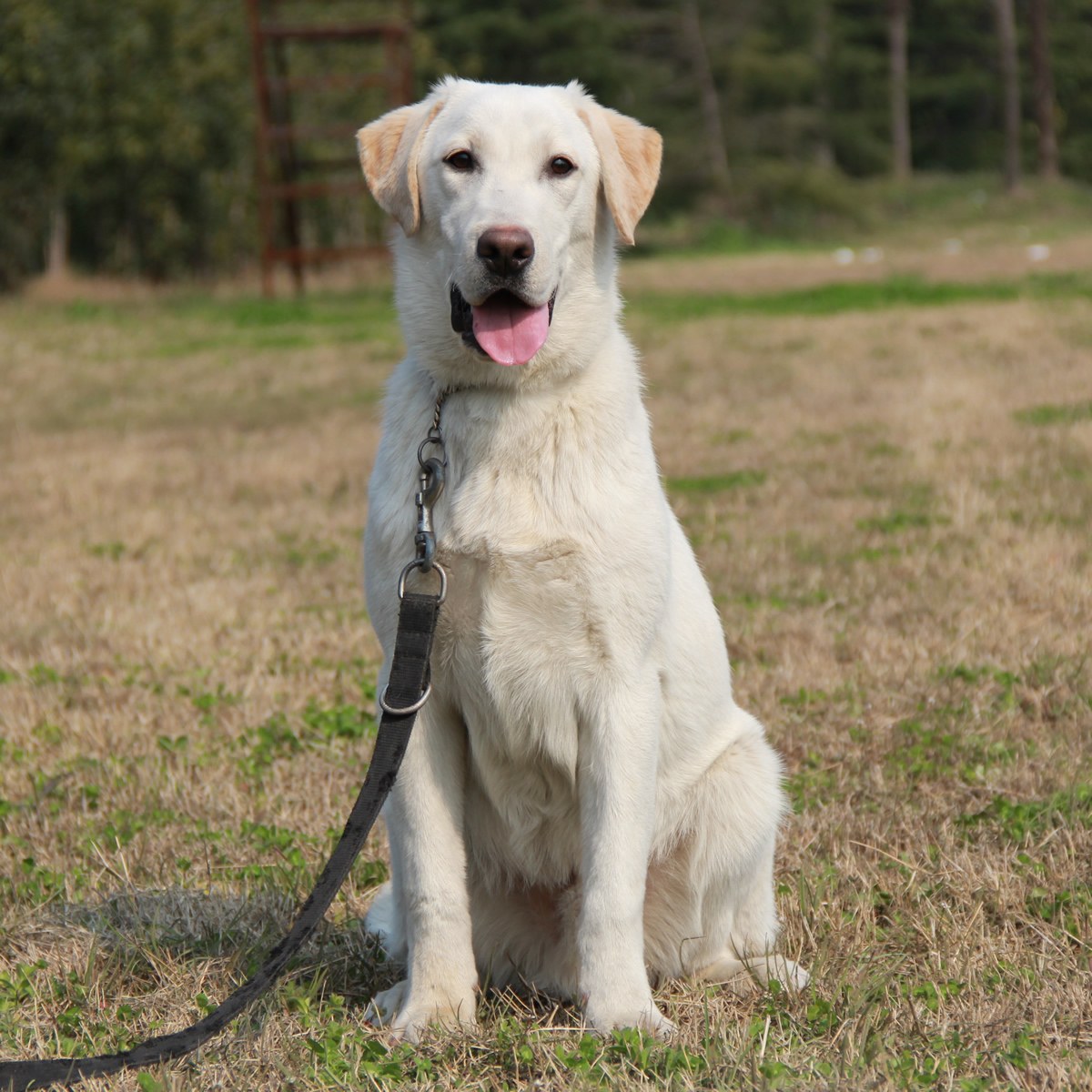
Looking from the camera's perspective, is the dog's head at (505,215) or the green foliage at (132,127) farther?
the green foliage at (132,127)

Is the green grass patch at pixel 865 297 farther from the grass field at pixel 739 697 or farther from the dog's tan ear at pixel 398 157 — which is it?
the dog's tan ear at pixel 398 157

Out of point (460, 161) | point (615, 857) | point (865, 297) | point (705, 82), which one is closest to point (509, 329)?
point (460, 161)


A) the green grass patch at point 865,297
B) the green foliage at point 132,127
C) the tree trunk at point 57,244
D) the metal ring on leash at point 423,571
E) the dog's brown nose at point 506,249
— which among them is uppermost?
the green foliage at point 132,127

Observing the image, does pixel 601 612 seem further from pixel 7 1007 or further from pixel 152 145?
pixel 152 145

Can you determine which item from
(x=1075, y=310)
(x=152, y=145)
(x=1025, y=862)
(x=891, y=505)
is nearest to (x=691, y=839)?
(x=1025, y=862)

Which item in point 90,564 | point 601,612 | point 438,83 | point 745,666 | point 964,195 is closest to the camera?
point 601,612

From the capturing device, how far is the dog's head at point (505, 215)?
9.09 feet

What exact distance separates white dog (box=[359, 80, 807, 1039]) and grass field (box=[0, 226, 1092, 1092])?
176 mm

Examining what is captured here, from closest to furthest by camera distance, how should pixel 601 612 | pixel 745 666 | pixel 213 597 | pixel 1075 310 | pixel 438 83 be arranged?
pixel 601 612
pixel 438 83
pixel 745 666
pixel 213 597
pixel 1075 310

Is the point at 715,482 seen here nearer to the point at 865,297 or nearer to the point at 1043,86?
the point at 865,297

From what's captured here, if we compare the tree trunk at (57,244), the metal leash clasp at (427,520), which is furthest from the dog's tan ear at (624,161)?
the tree trunk at (57,244)

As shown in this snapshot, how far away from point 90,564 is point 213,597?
1.01 metres

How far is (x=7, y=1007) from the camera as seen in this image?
9.09ft

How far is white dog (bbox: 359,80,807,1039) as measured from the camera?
2648mm
